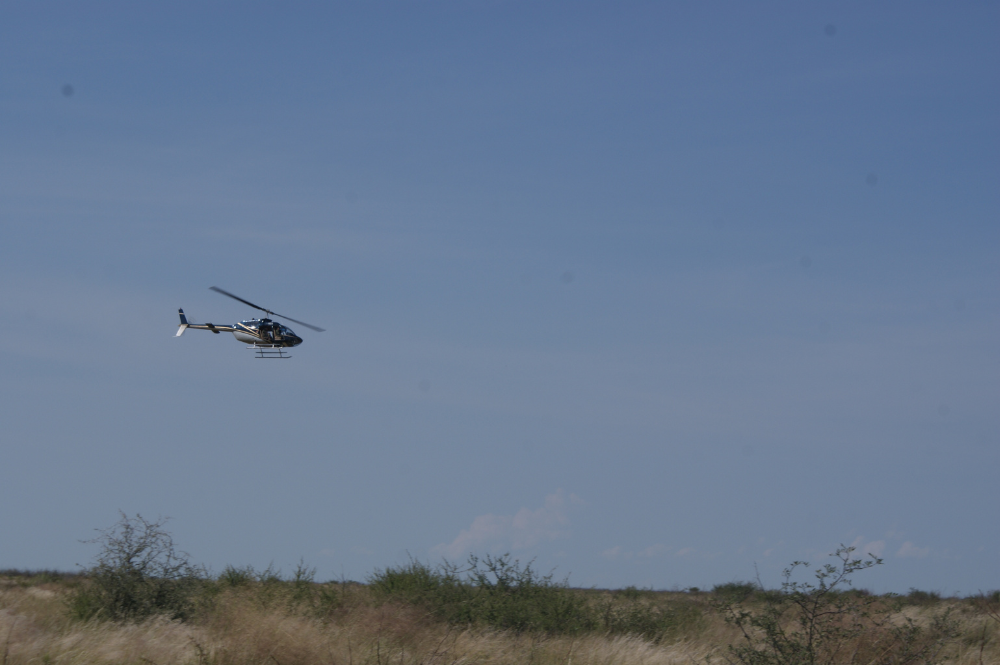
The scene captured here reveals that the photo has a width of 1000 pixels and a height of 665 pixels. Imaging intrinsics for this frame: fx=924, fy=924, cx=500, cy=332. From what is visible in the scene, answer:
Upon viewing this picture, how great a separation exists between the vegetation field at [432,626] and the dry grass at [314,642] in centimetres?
4

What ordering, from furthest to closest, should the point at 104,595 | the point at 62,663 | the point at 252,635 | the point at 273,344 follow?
the point at 273,344 → the point at 104,595 → the point at 252,635 → the point at 62,663

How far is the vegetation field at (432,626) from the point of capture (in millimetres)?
13633

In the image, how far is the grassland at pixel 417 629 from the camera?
46.6 feet

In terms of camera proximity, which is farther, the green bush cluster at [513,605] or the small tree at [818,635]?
the green bush cluster at [513,605]

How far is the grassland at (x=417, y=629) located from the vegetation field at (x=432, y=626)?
1.8 inches

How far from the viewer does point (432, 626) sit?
20.0 metres

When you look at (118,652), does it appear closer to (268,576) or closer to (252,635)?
(252,635)

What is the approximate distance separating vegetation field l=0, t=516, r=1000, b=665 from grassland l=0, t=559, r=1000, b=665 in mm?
46

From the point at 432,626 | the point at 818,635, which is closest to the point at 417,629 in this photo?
the point at 432,626

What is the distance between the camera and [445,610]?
21.6m

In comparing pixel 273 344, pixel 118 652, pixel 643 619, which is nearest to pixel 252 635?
pixel 118 652

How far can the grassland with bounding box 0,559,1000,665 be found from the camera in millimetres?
14219

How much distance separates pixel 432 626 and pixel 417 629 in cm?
95

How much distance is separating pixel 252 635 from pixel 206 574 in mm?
8007
